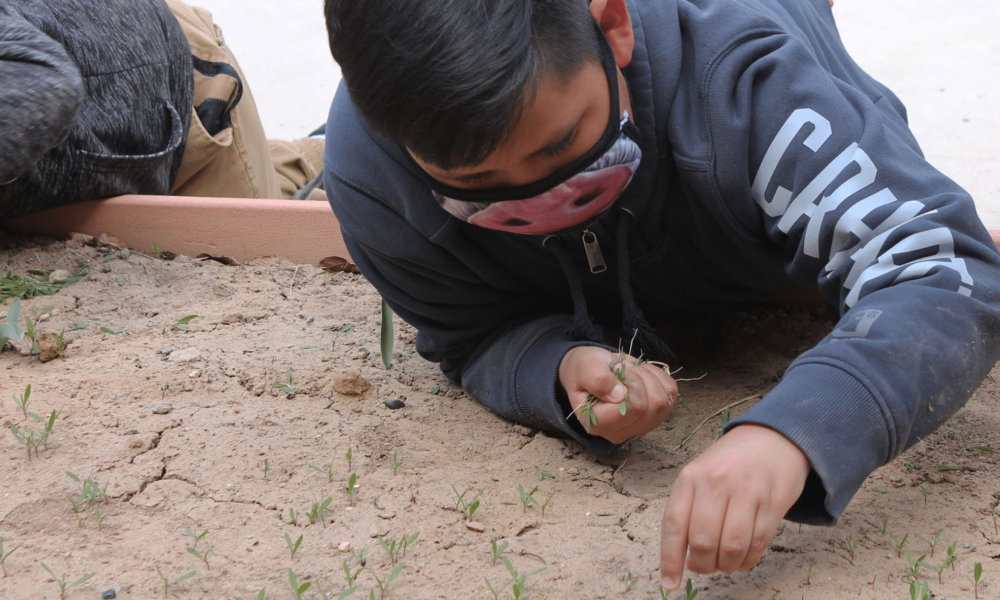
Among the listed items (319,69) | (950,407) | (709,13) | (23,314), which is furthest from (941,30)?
(23,314)

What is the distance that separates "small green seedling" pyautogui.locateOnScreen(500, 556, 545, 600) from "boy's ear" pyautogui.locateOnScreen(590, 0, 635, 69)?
2.77 ft

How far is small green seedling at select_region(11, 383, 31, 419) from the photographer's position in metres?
1.63

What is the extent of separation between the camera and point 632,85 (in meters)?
1.51

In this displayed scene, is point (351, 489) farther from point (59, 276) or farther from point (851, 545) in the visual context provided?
point (59, 276)

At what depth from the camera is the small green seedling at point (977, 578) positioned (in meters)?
1.14

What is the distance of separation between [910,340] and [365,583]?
846 millimetres

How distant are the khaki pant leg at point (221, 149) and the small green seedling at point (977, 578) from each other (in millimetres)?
2590

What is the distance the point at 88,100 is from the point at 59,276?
57 centimetres

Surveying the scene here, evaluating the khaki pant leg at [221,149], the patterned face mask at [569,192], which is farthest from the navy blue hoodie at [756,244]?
the khaki pant leg at [221,149]

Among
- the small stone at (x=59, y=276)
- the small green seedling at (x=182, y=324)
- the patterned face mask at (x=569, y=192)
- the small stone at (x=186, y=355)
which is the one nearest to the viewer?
the patterned face mask at (x=569, y=192)

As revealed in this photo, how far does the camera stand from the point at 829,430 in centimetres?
108

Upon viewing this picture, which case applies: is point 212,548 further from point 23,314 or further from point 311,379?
point 23,314

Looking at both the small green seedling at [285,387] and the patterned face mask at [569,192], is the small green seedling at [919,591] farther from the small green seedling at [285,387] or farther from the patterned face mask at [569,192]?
the small green seedling at [285,387]

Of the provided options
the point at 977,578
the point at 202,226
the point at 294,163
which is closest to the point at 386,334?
the point at 202,226
